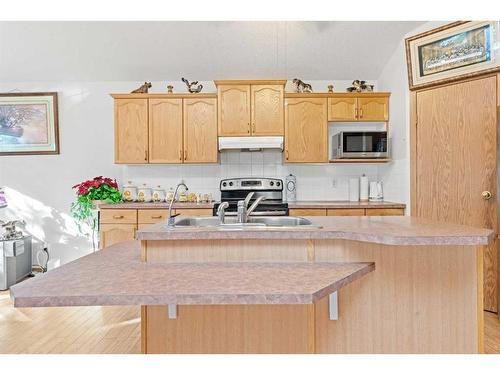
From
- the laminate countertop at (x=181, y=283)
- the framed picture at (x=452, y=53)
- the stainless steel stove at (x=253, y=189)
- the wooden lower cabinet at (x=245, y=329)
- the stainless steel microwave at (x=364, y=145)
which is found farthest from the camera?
the stainless steel stove at (x=253, y=189)

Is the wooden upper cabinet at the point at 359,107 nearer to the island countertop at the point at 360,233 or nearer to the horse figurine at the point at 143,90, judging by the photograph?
the horse figurine at the point at 143,90

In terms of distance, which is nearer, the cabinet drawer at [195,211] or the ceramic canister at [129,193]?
the cabinet drawer at [195,211]

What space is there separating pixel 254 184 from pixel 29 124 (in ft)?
9.05

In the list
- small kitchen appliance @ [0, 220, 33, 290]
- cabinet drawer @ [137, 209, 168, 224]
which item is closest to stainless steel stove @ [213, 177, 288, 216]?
cabinet drawer @ [137, 209, 168, 224]

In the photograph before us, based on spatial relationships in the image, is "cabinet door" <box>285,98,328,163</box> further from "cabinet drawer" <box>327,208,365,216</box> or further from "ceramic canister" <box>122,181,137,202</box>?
"ceramic canister" <box>122,181,137,202</box>

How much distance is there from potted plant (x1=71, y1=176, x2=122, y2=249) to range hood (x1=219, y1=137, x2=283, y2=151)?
1299mm

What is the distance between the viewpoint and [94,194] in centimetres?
418

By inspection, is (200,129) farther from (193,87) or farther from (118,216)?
(118,216)

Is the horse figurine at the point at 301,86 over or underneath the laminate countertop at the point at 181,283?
over

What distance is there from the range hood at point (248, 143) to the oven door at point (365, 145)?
0.71m

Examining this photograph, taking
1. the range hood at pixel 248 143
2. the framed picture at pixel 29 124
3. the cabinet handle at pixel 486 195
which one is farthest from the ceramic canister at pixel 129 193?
the cabinet handle at pixel 486 195

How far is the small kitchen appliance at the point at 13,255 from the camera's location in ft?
13.1

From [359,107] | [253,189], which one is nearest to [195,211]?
[253,189]

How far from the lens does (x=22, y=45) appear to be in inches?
161
